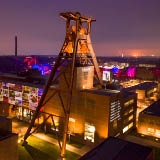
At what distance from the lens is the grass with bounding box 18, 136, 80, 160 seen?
2871 centimetres

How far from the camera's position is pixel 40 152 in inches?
1184

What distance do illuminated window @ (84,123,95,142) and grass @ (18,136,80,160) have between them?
14.0 ft

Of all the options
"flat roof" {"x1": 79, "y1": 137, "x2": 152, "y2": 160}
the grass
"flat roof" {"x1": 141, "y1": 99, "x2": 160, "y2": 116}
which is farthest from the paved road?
the grass

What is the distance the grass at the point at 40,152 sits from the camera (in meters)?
28.7

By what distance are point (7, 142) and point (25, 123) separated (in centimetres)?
2138

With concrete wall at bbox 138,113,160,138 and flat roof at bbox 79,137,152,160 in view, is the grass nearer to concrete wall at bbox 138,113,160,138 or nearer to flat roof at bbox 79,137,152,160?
flat roof at bbox 79,137,152,160

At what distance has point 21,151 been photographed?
99.9 feet

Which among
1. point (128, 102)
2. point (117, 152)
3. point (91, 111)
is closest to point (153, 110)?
point (128, 102)

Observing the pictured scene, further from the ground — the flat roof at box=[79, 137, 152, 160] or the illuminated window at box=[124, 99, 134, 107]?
the illuminated window at box=[124, 99, 134, 107]

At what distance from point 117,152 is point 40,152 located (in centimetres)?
1357

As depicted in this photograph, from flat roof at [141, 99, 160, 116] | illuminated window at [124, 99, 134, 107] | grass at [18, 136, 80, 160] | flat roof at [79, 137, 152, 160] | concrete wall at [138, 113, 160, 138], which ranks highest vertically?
illuminated window at [124, 99, 134, 107]

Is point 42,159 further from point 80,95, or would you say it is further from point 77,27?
point 77,27

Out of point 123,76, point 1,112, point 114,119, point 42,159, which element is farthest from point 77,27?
point 123,76

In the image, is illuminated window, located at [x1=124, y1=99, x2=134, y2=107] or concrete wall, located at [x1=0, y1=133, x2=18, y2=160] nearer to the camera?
concrete wall, located at [x1=0, y1=133, x2=18, y2=160]
